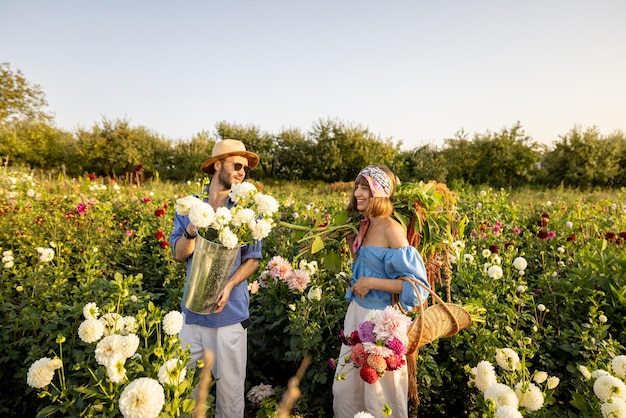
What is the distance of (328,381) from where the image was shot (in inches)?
102

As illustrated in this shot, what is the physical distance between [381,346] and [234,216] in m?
0.85

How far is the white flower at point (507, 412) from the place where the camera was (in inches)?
41.9

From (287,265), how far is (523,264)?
173cm

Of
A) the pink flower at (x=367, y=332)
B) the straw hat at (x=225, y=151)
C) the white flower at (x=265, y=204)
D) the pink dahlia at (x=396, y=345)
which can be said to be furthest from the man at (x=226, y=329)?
the pink dahlia at (x=396, y=345)

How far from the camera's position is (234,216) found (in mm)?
1708

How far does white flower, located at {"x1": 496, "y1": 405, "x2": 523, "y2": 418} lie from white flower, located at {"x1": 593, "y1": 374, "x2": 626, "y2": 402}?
17.7 inches

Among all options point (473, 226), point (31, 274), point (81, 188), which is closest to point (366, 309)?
point (31, 274)

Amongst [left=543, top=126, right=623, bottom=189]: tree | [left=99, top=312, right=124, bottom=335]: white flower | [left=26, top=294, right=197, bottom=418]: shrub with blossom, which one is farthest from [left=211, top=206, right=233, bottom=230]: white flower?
[left=543, top=126, right=623, bottom=189]: tree

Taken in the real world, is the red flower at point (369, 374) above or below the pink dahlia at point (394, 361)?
below

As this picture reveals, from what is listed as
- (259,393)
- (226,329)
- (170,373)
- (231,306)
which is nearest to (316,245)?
(231,306)

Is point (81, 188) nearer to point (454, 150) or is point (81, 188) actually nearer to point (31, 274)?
point (31, 274)

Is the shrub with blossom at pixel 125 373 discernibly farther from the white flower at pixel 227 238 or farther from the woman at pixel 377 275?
the woman at pixel 377 275

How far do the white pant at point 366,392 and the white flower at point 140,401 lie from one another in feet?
3.28

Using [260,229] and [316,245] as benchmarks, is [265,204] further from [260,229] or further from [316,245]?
[316,245]
